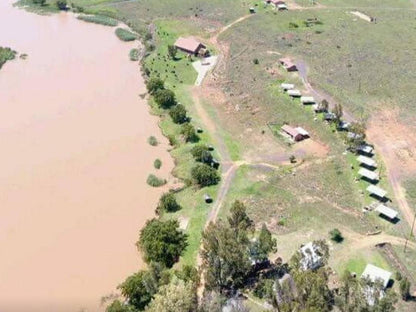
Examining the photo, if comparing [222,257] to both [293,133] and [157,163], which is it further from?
[293,133]

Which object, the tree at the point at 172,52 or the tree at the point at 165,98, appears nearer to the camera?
the tree at the point at 165,98

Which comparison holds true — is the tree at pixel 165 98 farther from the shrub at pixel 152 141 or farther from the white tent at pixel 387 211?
the white tent at pixel 387 211

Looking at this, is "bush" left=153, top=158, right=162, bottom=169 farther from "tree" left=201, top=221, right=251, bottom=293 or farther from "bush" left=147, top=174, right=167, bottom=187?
"tree" left=201, top=221, right=251, bottom=293

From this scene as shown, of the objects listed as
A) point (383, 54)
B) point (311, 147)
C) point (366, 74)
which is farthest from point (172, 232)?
point (383, 54)

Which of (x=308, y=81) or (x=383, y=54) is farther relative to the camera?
(x=383, y=54)

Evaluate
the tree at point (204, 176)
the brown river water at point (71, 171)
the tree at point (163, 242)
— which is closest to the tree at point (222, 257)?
the tree at point (163, 242)

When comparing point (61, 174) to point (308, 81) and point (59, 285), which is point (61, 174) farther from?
point (308, 81)

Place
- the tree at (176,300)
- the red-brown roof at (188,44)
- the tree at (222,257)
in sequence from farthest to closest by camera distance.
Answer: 1. the red-brown roof at (188,44)
2. the tree at (222,257)
3. the tree at (176,300)
